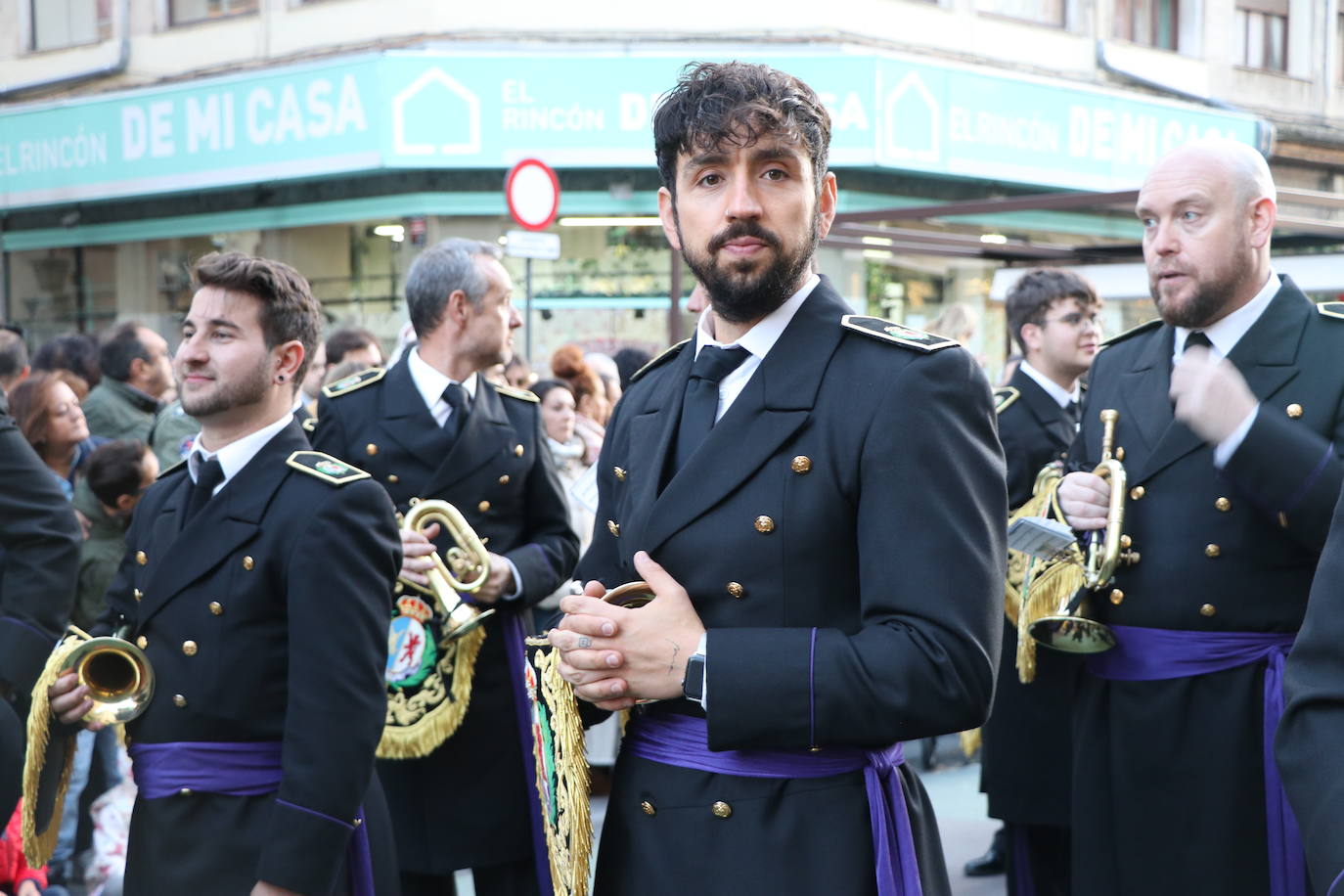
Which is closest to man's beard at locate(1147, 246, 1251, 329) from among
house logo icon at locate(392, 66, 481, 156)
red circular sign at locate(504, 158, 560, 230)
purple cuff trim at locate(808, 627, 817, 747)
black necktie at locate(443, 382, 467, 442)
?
purple cuff trim at locate(808, 627, 817, 747)

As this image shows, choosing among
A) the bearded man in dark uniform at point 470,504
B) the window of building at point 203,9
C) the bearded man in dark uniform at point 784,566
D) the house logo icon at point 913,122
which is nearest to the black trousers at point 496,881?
the bearded man in dark uniform at point 470,504

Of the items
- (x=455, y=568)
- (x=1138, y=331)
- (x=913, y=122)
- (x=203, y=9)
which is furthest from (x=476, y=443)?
(x=203, y=9)

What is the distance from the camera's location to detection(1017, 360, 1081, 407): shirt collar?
6.05 meters

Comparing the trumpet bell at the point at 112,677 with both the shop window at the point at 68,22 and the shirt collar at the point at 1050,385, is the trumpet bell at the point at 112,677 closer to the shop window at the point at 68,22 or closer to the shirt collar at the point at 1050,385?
the shirt collar at the point at 1050,385

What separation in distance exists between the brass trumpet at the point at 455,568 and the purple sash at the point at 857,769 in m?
2.22

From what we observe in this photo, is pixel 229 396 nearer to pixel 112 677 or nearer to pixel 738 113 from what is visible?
pixel 112 677

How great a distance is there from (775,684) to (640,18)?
13800 millimetres

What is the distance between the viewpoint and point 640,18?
Answer: 15336 mm

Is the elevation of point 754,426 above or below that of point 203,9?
below

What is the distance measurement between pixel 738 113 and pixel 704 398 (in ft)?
1.58

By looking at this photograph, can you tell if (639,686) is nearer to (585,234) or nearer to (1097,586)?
(1097,586)

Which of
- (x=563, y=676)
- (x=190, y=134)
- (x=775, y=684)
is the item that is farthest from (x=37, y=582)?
(x=190, y=134)

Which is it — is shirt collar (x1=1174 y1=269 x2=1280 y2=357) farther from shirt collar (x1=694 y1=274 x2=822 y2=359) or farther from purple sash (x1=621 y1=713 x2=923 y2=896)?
purple sash (x1=621 y1=713 x2=923 y2=896)

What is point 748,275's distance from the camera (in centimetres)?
255
